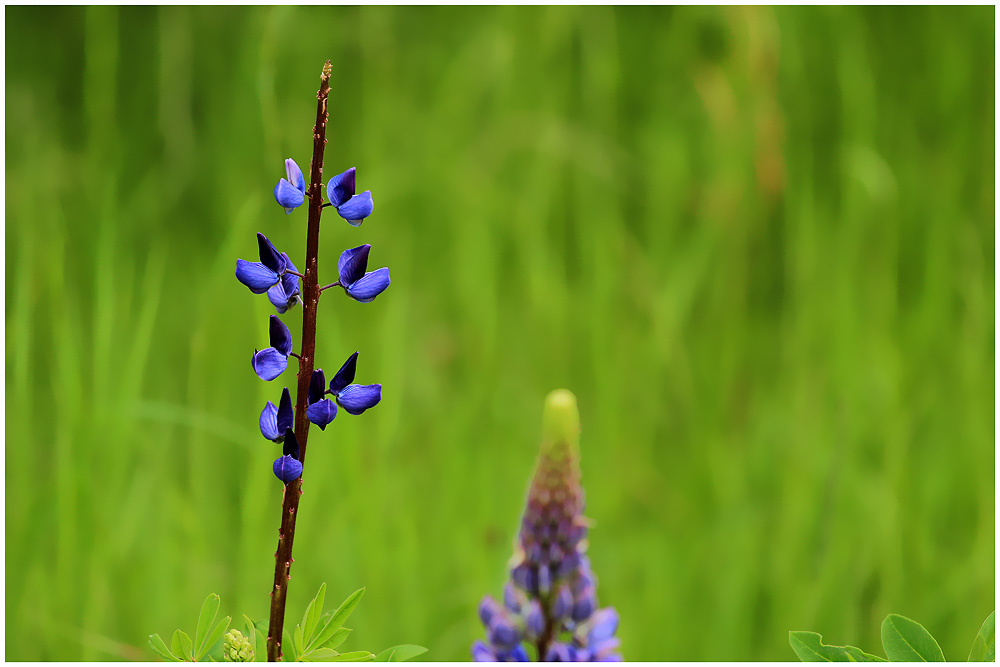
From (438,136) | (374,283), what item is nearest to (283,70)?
(438,136)

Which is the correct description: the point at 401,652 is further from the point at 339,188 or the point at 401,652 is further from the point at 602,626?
the point at 339,188

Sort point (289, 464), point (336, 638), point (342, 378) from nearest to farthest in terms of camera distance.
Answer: point (289, 464)
point (342, 378)
point (336, 638)

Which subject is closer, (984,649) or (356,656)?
(356,656)

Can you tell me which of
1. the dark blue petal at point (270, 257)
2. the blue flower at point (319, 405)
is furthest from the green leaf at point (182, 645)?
the dark blue petal at point (270, 257)

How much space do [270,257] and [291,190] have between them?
0.08m

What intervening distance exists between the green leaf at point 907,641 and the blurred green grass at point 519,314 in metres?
1.01

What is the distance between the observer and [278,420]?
980 mm

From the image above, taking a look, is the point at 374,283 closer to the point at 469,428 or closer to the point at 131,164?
the point at 469,428

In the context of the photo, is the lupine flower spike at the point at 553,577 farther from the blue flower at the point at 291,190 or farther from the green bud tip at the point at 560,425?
the blue flower at the point at 291,190

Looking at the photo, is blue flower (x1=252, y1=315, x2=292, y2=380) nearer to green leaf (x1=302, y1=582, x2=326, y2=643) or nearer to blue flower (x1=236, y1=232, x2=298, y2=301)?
blue flower (x1=236, y1=232, x2=298, y2=301)

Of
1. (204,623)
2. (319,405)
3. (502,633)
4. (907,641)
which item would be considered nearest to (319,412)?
(319,405)

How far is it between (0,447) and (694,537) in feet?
7.32

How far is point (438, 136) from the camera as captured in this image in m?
3.83

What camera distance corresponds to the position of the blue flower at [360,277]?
40.4 inches
